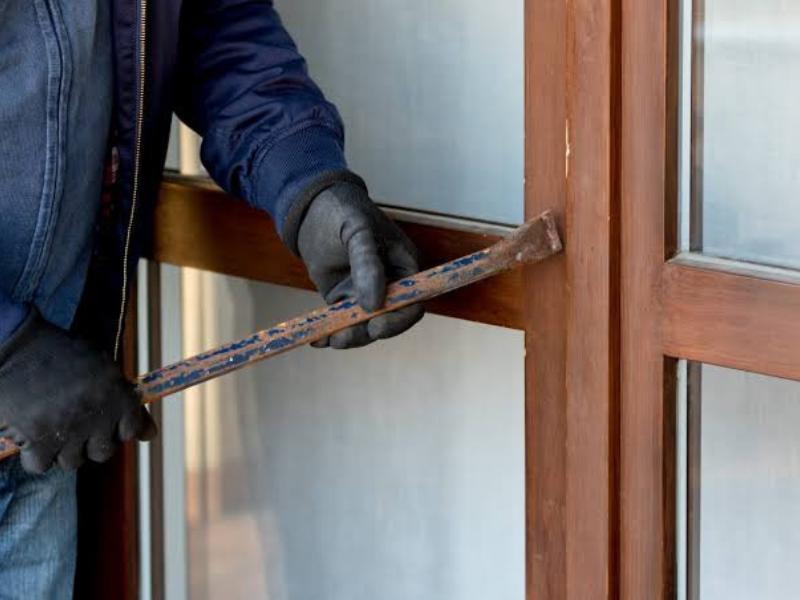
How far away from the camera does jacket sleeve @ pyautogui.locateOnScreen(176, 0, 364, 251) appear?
153cm

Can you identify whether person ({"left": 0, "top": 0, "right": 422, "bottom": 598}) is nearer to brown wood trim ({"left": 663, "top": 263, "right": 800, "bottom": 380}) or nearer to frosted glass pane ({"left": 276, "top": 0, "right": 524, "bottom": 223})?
frosted glass pane ({"left": 276, "top": 0, "right": 524, "bottom": 223})

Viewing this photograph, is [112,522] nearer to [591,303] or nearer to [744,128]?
[591,303]

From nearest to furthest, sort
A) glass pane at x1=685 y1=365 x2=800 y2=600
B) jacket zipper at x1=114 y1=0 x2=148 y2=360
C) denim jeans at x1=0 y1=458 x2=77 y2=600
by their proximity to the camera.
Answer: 1. glass pane at x1=685 y1=365 x2=800 y2=600
2. jacket zipper at x1=114 y1=0 x2=148 y2=360
3. denim jeans at x1=0 y1=458 x2=77 y2=600

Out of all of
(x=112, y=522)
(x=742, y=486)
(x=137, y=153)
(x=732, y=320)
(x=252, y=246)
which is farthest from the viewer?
(x=112, y=522)

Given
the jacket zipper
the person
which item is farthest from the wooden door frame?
the jacket zipper

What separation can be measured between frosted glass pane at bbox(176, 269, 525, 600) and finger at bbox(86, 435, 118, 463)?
1.37 ft

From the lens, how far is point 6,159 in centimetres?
143

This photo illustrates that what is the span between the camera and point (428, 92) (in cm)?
163

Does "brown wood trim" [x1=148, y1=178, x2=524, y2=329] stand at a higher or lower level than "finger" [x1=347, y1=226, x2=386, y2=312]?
lower

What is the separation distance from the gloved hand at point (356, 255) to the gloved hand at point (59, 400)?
0.65 feet

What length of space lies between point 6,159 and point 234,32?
Result: 0.30 meters

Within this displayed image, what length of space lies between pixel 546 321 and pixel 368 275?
0.18m

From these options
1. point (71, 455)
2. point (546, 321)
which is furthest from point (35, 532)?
point (546, 321)

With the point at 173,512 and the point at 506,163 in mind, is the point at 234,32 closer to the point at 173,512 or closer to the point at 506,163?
the point at 506,163
